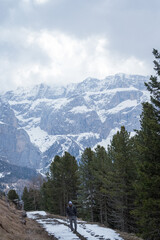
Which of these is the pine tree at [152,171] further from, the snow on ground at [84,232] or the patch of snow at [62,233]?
the patch of snow at [62,233]

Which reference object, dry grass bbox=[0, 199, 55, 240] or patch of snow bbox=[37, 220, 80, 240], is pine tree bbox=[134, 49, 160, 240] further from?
dry grass bbox=[0, 199, 55, 240]

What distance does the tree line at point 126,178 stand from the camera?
49.1ft

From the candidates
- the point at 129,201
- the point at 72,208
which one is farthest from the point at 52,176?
the point at 72,208

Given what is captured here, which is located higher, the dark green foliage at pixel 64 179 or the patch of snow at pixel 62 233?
the dark green foliage at pixel 64 179

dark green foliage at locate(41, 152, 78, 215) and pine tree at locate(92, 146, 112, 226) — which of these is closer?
pine tree at locate(92, 146, 112, 226)

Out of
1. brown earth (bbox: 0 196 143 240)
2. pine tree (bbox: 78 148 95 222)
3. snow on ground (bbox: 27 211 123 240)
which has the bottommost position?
snow on ground (bbox: 27 211 123 240)

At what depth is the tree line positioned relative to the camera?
15.0 meters

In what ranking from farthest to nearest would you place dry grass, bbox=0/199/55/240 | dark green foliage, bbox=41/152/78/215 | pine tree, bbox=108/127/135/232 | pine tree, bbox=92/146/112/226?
dark green foliage, bbox=41/152/78/215
pine tree, bbox=92/146/112/226
pine tree, bbox=108/127/135/232
dry grass, bbox=0/199/55/240

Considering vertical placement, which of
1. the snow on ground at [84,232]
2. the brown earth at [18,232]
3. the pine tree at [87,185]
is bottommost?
the snow on ground at [84,232]

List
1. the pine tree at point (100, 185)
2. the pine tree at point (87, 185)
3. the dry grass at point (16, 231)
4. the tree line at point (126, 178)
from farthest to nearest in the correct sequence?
the pine tree at point (87, 185) < the pine tree at point (100, 185) < the tree line at point (126, 178) < the dry grass at point (16, 231)

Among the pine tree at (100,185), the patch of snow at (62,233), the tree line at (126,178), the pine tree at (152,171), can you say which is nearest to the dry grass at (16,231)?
the patch of snow at (62,233)

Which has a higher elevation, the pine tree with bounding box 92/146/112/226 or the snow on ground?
the pine tree with bounding box 92/146/112/226

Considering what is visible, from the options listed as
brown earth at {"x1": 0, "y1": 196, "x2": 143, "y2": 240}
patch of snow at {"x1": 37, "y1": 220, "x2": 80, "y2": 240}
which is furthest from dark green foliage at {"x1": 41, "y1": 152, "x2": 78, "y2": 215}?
brown earth at {"x1": 0, "y1": 196, "x2": 143, "y2": 240}

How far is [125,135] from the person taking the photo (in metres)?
27.1
